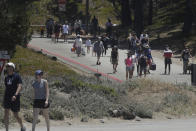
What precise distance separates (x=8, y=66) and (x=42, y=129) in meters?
2.68

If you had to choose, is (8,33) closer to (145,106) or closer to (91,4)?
(145,106)

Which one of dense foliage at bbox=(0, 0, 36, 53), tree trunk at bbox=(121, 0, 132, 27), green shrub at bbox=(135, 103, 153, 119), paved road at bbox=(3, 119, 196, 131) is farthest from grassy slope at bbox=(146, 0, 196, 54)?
paved road at bbox=(3, 119, 196, 131)

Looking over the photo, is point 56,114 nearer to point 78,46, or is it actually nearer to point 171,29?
point 78,46

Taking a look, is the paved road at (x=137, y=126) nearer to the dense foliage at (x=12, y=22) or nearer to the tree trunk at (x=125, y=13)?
the dense foliage at (x=12, y=22)

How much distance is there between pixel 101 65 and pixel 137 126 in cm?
1839

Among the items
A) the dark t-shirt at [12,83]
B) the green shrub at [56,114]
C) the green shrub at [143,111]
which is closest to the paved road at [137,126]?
the green shrub at [143,111]

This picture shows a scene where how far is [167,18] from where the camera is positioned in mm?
61969

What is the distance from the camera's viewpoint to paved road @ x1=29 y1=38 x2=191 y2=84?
104 feet

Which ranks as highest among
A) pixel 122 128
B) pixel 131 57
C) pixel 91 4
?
pixel 91 4

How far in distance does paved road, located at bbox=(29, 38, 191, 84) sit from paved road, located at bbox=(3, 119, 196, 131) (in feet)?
31.8

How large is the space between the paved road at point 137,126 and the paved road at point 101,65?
9.70 meters

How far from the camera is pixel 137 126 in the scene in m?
17.3

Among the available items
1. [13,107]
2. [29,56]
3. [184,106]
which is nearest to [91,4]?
[29,56]

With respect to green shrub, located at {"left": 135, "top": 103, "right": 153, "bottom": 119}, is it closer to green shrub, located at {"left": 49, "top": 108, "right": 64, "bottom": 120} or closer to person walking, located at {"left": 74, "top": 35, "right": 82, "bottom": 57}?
green shrub, located at {"left": 49, "top": 108, "right": 64, "bottom": 120}
